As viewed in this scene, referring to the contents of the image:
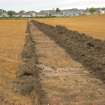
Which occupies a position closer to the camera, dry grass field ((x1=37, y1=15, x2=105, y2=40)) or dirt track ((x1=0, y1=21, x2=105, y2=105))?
dirt track ((x1=0, y1=21, x2=105, y2=105))

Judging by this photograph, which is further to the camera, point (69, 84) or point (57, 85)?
point (69, 84)

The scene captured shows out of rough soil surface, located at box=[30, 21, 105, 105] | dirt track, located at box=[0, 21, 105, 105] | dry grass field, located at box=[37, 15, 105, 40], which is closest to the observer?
dirt track, located at box=[0, 21, 105, 105]

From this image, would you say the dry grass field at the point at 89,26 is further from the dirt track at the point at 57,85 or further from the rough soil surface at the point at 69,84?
the dirt track at the point at 57,85

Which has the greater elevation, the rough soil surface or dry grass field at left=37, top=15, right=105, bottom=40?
the rough soil surface

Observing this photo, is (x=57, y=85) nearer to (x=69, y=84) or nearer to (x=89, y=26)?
(x=69, y=84)

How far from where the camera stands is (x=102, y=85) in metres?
12.7

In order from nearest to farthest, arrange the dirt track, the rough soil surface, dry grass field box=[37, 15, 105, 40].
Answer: the dirt track → the rough soil surface → dry grass field box=[37, 15, 105, 40]

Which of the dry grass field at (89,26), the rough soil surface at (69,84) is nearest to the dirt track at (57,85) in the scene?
the rough soil surface at (69,84)

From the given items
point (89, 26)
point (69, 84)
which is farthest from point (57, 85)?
point (89, 26)

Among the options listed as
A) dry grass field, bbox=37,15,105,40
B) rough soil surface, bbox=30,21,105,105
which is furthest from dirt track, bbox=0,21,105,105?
dry grass field, bbox=37,15,105,40

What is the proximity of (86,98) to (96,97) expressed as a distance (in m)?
0.33

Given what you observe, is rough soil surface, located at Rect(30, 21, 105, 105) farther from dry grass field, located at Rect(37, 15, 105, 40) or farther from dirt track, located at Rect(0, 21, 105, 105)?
dry grass field, located at Rect(37, 15, 105, 40)

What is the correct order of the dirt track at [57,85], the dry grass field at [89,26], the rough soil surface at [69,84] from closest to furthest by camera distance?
the dirt track at [57,85] → the rough soil surface at [69,84] → the dry grass field at [89,26]

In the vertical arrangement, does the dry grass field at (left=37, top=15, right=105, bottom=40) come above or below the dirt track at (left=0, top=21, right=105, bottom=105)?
below
